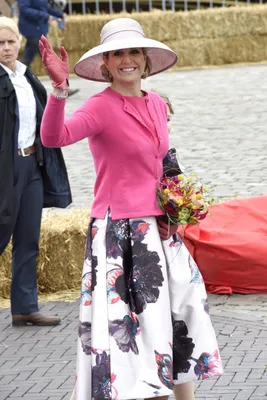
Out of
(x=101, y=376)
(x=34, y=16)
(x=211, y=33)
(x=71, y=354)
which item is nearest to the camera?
(x=101, y=376)

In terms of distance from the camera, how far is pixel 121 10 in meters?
21.5

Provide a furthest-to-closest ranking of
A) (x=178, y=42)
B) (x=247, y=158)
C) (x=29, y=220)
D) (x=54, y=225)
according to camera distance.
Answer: (x=178, y=42) < (x=247, y=158) < (x=54, y=225) < (x=29, y=220)

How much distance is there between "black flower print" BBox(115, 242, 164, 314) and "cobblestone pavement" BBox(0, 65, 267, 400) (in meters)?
0.91

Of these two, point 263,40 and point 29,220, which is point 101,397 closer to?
point 29,220

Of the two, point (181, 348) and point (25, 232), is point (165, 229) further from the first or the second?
point (25, 232)

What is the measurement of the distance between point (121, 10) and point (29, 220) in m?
15.5

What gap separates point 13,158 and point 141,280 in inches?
76.5

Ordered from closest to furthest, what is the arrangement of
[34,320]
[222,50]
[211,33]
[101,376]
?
[101,376], [34,320], [222,50], [211,33]

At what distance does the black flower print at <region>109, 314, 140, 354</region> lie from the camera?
14.9 feet

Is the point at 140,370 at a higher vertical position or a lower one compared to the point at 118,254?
lower

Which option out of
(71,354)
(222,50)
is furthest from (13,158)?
(222,50)

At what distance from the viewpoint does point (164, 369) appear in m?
4.56

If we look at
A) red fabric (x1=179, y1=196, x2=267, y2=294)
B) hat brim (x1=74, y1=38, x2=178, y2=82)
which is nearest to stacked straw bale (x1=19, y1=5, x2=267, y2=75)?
red fabric (x1=179, y1=196, x2=267, y2=294)

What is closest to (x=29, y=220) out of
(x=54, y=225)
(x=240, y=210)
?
(x=54, y=225)
